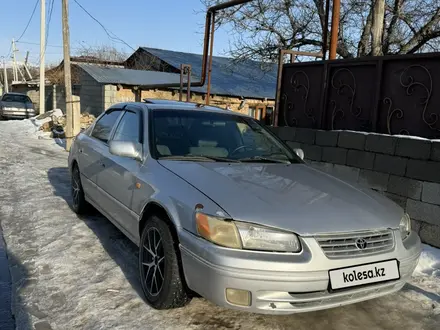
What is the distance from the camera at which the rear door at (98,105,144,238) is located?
3639 mm

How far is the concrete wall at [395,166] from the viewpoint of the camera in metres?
4.42

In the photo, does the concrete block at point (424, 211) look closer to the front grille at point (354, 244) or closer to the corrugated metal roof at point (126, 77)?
the front grille at point (354, 244)

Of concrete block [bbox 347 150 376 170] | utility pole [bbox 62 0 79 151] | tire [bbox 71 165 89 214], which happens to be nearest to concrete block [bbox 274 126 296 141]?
concrete block [bbox 347 150 376 170]

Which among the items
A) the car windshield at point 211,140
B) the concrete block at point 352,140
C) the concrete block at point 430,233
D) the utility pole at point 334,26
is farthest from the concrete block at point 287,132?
the concrete block at point 430,233

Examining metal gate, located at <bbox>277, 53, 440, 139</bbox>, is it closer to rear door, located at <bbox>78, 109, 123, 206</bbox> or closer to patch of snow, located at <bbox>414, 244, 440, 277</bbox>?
patch of snow, located at <bbox>414, 244, 440, 277</bbox>

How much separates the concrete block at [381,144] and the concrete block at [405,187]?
31 cm

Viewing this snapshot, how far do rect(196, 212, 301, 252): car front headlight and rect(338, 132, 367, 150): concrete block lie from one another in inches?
122

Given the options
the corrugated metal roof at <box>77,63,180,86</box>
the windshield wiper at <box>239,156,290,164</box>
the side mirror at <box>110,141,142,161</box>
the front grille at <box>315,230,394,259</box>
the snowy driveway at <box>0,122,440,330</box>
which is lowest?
the snowy driveway at <box>0,122,440,330</box>

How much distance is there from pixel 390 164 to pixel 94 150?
11.0ft

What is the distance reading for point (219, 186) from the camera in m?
2.92

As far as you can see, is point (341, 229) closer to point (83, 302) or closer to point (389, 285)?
point (389, 285)

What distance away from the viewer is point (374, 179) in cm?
509

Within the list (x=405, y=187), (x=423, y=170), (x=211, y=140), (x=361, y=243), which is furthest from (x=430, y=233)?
(x=211, y=140)

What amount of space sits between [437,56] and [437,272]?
7.68 ft
